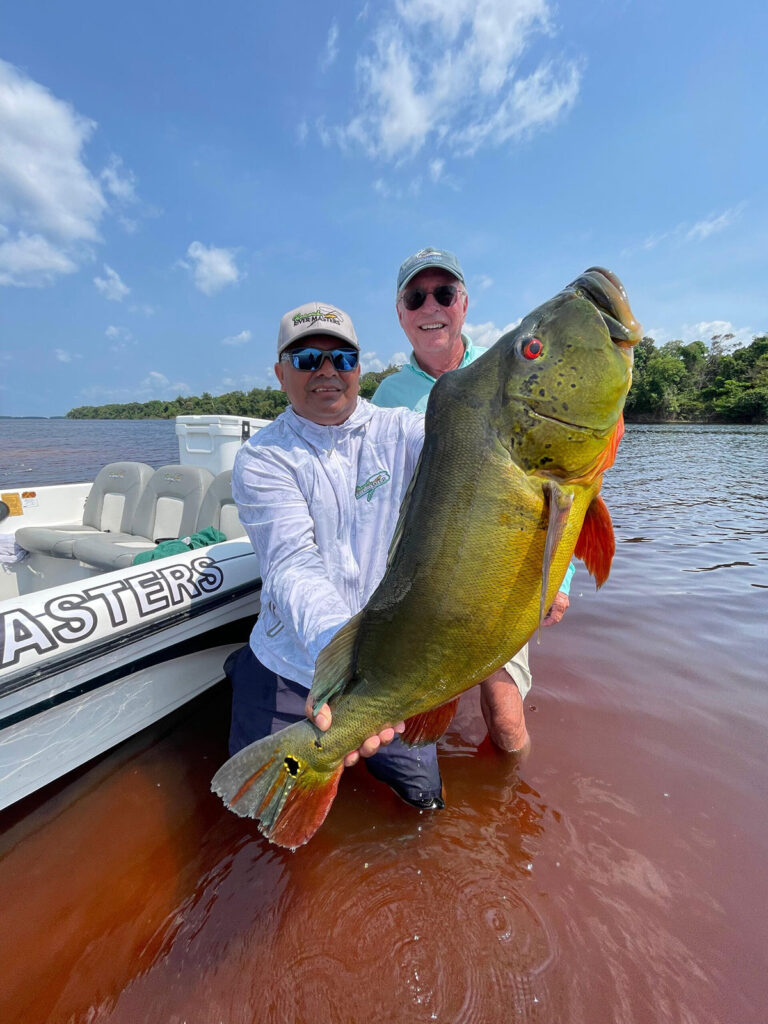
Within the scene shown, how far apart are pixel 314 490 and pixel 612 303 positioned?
1645 millimetres

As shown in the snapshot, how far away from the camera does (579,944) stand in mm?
2285

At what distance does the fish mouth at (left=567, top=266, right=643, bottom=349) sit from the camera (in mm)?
1520

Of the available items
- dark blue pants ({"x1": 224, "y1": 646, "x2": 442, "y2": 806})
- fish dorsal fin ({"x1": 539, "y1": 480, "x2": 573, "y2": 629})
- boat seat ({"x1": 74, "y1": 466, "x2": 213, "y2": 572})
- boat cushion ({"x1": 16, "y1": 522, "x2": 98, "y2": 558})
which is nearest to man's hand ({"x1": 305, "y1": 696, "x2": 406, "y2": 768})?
fish dorsal fin ({"x1": 539, "y1": 480, "x2": 573, "y2": 629})

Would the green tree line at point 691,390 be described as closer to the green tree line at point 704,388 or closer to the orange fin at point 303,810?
the green tree line at point 704,388

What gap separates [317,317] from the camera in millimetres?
2652

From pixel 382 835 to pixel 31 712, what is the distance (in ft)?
6.84

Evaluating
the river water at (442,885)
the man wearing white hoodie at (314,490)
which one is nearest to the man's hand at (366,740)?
the man wearing white hoodie at (314,490)

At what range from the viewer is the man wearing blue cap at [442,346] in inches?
131

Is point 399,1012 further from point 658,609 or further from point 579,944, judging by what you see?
point 658,609

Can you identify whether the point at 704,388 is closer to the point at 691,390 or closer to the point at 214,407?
the point at 691,390

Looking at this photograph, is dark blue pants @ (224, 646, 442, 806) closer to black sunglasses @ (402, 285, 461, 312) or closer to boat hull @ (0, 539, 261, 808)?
boat hull @ (0, 539, 261, 808)

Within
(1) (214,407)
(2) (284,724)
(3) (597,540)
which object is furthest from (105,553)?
(1) (214,407)

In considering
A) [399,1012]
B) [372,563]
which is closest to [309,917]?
[399,1012]


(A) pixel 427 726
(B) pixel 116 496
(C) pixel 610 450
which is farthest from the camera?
(B) pixel 116 496
